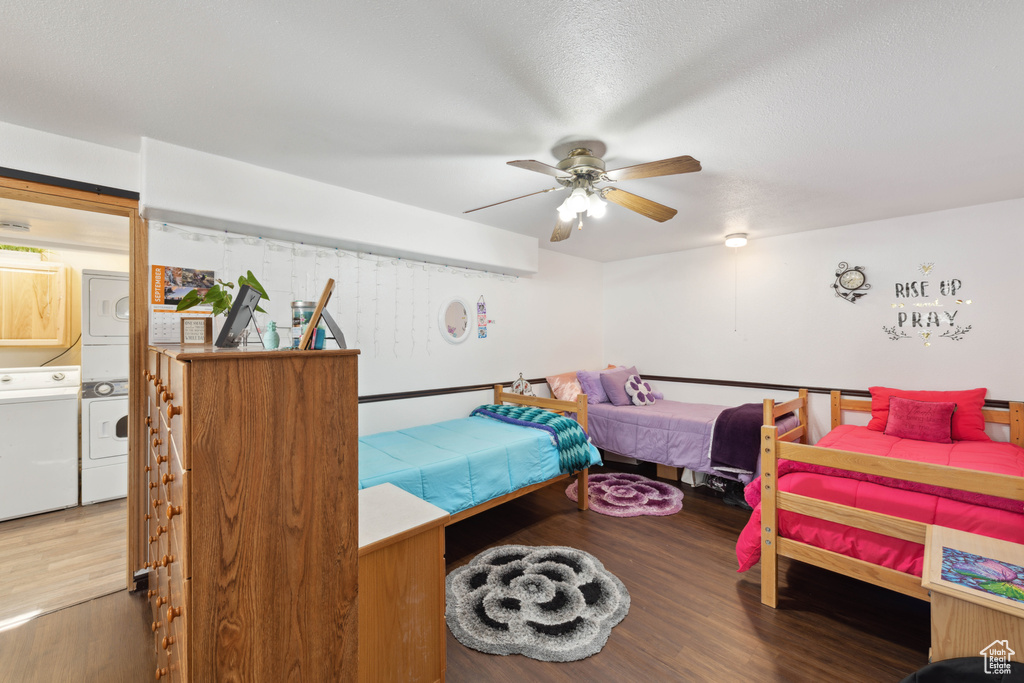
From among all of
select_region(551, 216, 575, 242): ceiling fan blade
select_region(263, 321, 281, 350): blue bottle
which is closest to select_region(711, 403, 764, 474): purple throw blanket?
select_region(551, 216, 575, 242): ceiling fan blade

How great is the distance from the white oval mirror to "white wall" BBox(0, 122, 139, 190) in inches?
83.9

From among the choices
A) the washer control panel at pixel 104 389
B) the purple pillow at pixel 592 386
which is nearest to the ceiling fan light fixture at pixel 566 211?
the purple pillow at pixel 592 386

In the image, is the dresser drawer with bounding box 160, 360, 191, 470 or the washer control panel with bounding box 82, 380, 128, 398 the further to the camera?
the washer control panel with bounding box 82, 380, 128, 398

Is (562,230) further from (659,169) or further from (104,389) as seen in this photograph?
(104,389)

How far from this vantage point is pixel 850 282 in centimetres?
368

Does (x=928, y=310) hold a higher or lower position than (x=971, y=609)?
higher

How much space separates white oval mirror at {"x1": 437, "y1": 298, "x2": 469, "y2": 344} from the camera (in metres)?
3.69

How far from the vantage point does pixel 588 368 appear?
5309 mm

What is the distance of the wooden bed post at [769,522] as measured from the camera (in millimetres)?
2152

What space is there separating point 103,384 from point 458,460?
313 centimetres

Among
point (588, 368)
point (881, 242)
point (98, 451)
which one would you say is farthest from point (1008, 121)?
point (98, 451)

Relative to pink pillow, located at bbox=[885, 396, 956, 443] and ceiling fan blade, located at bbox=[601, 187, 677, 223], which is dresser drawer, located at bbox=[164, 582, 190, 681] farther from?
pink pillow, located at bbox=[885, 396, 956, 443]

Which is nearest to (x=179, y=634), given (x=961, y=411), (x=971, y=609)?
(x=971, y=609)

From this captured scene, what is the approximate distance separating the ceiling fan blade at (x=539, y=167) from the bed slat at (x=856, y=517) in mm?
2012
